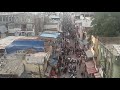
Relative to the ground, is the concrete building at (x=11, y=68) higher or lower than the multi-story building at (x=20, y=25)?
lower

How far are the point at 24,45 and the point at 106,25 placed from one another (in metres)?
1.51

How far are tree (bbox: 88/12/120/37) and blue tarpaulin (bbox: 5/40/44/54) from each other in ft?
3.54

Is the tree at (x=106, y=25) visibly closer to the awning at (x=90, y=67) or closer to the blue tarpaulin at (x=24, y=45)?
the awning at (x=90, y=67)

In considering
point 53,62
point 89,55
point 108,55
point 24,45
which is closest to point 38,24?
point 24,45

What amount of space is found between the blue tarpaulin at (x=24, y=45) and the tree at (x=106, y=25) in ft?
3.54

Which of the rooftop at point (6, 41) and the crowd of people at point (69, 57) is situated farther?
the rooftop at point (6, 41)

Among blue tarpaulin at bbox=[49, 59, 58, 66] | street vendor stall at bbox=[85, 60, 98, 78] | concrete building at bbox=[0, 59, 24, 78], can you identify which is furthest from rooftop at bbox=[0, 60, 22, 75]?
street vendor stall at bbox=[85, 60, 98, 78]

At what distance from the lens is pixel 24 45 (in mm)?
4074

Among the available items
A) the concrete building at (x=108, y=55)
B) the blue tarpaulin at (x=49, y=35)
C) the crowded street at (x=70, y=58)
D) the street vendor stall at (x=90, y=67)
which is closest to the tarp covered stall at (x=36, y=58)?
the crowded street at (x=70, y=58)

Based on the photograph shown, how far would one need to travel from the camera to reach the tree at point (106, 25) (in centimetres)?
382
